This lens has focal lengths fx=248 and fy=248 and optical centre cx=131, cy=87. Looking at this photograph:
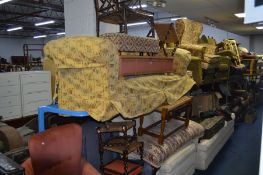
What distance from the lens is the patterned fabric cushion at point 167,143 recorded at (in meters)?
2.91

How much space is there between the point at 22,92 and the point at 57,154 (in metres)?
4.33

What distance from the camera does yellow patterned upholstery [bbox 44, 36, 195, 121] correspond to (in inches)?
80.2

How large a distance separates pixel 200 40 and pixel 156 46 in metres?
2.72

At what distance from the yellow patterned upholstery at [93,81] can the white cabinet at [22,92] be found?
388 centimetres

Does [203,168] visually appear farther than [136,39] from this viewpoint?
Yes

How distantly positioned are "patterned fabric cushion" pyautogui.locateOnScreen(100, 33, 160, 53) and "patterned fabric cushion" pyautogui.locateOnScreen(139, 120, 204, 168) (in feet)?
3.77

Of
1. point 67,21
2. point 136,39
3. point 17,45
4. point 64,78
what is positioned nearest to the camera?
point 64,78

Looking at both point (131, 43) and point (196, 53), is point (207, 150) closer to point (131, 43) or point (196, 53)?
point (196, 53)

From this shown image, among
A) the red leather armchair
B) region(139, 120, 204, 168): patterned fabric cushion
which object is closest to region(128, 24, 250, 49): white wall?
region(139, 120, 204, 168): patterned fabric cushion

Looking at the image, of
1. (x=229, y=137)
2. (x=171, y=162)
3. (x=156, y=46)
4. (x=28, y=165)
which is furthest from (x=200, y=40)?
(x=28, y=165)

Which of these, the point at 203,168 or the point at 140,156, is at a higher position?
the point at 140,156

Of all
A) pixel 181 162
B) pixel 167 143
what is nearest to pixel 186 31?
pixel 167 143

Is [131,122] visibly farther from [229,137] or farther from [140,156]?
[229,137]

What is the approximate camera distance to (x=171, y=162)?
311cm
